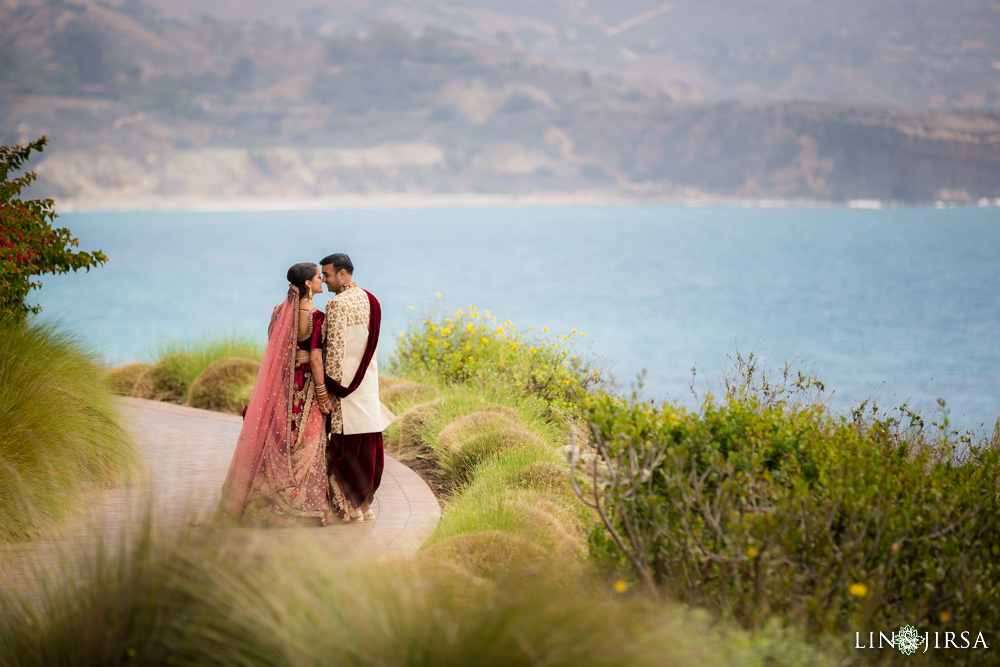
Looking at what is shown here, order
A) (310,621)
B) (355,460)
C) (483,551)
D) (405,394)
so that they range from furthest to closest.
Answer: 1. (405,394)
2. (355,460)
3. (483,551)
4. (310,621)

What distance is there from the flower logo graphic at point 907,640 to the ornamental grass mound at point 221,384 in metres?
8.84

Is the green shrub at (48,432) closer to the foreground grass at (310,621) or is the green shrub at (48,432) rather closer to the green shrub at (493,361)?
the foreground grass at (310,621)

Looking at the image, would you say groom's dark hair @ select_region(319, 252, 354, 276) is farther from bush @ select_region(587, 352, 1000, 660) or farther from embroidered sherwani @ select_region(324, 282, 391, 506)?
bush @ select_region(587, 352, 1000, 660)

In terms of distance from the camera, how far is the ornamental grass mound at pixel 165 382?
12.2 metres

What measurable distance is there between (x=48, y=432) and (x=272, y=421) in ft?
5.40

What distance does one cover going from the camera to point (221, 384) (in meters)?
11.4

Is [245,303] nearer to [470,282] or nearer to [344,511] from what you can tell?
[470,282]

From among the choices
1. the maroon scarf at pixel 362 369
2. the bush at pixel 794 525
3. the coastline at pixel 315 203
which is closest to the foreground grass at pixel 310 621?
the bush at pixel 794 525

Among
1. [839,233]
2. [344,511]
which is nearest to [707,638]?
[344,511]

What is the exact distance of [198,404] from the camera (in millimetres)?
11375

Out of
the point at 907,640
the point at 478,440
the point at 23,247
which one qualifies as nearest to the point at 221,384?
the point at 23,247

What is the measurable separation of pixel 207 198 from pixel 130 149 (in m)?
18.6

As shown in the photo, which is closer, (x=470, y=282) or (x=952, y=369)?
(x=952, y=369)
